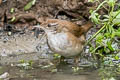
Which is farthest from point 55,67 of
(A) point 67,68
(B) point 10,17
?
(B) point 10,17

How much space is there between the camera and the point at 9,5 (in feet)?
29.2

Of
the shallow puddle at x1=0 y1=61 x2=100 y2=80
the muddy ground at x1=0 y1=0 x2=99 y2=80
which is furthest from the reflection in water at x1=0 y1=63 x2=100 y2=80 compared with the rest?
the muddy ground at x1=0 y1=0 x2=99 y2=80

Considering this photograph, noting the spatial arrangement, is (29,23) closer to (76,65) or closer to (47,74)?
(76,65)

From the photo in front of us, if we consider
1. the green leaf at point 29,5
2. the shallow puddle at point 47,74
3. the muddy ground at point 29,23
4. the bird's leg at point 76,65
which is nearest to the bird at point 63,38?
the bird's leg at point 76,65

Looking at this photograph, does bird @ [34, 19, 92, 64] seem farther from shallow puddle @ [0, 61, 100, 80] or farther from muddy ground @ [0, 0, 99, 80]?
muddy ground @ [0, 0, 99, 80]

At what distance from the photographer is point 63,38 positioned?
279 inches

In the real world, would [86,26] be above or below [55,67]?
above

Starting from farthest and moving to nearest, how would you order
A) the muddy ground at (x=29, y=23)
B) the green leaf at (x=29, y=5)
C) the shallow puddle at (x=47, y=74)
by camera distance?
1. the green leaf at (x=29, y=5)
2. the muddy ground at (x=29, y=23)
3. the shallow puddle at (x=47, y=74)

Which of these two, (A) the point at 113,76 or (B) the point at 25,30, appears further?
(B) the point at 25,30

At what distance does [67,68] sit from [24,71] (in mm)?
914

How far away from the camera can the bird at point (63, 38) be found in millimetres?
7055

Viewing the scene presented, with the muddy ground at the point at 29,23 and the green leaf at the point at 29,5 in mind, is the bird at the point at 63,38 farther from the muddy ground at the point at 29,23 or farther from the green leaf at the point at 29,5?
the green leaf at the point at 29,5

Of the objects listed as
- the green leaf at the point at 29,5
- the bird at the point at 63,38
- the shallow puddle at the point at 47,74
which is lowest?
the shallow puddle at the point at 47,74

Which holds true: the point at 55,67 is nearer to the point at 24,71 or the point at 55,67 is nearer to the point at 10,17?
the point at 24,71
